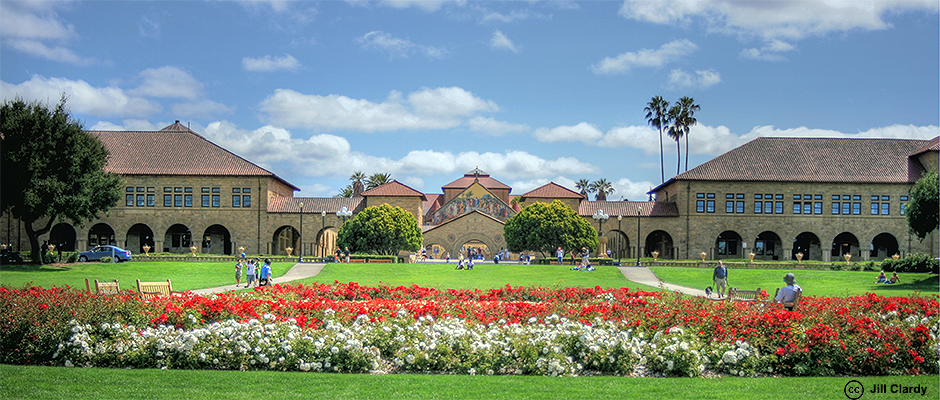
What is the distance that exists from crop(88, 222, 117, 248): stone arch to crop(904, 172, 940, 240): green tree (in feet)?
171

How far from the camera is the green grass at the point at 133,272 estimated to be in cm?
2755

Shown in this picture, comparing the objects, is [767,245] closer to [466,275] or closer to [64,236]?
[466,275]

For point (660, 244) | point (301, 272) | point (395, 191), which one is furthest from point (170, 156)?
point (660, 244)

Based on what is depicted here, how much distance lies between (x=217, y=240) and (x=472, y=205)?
22668 millimetres

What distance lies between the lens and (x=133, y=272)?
3262 centimetres

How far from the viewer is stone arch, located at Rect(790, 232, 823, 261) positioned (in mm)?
54469

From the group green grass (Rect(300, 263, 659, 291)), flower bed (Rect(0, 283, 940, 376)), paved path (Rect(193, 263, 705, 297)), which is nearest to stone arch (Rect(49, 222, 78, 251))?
paved path (Rect(193, 263, 705, 297))

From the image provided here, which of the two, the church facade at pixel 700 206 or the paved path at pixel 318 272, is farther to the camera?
the church facade at pixel 700 206

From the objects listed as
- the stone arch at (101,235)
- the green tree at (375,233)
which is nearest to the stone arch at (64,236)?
the stone arch at (101,235)

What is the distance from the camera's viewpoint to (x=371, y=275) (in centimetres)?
3238

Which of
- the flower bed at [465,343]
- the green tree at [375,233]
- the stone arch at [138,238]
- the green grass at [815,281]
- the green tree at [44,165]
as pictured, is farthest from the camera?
the stone arch at [138,238]

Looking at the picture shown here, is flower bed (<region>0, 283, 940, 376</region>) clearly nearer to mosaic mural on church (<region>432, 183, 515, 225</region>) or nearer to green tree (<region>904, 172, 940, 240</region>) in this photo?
green tree (<region>904, 172, 940, 240</region>)

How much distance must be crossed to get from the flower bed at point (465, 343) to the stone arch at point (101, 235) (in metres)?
48.3

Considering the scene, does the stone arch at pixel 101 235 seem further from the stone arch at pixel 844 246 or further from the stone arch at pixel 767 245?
the stone arch at pixel 844 246
